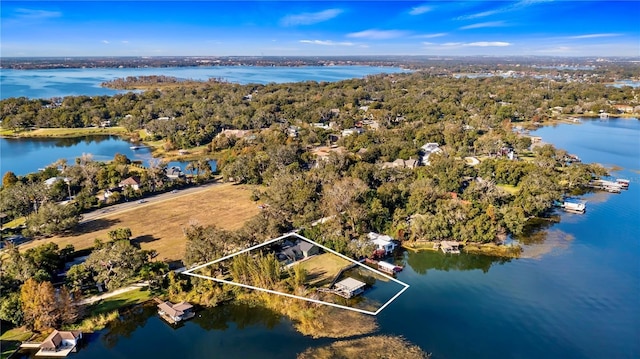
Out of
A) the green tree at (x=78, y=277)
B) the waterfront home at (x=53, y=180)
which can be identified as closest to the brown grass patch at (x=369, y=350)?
the green tree at (x=78, y=277)

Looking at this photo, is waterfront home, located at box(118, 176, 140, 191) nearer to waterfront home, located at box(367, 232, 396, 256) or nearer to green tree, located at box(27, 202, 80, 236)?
green tree, located at box(27, 202, 80, 236)

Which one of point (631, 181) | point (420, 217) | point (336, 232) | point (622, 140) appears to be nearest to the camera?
point (336, 232)

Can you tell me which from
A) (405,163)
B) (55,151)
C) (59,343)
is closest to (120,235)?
(59,343)

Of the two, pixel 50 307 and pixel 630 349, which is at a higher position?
pixel 50 307

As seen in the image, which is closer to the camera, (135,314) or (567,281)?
(135,314)

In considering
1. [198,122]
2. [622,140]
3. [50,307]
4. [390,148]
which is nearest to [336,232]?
[50,307]

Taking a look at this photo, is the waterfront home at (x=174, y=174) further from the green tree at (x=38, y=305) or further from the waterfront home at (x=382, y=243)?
the green tree at (x=38, y=305)

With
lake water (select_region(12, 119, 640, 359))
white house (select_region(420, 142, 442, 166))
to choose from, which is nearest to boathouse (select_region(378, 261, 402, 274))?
lake water (select_region(12, 119, 640, 359))

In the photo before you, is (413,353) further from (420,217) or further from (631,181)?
(631,181)
